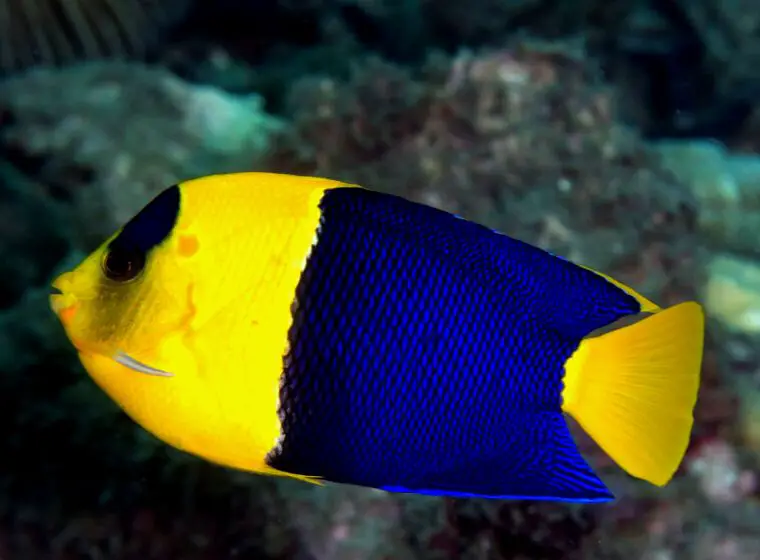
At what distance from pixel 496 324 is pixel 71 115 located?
238 centimetres

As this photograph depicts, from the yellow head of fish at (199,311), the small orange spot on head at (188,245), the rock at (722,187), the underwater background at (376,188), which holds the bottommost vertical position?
the rock at (722,187)

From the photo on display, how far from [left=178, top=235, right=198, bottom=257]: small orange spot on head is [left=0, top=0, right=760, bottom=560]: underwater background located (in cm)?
99

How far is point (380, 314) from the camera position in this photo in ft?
3.23

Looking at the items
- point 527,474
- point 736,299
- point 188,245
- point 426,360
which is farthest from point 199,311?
point 736,299

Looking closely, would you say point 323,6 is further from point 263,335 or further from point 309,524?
point 263,335

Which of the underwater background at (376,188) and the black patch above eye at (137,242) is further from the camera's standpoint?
the underwater background at (376,188)

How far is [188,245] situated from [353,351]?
11.1 inches

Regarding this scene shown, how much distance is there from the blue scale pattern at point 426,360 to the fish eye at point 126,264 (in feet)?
0.78

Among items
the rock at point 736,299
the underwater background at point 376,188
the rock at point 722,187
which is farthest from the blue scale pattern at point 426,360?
the rock at point 722,187

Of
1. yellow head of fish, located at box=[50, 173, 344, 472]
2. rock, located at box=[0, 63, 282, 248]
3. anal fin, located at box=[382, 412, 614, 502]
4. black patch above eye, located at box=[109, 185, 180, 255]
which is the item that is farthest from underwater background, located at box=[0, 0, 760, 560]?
black patch above eye, located at box=[109, 185, 180, 255]

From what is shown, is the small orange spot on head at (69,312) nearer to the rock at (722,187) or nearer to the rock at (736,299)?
the rock at (736,299)

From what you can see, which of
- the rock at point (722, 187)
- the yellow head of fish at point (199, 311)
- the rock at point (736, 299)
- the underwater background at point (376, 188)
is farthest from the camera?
the rock at point (722, 187)

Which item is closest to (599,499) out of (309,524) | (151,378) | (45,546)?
(151,378)

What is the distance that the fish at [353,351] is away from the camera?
0.97m
